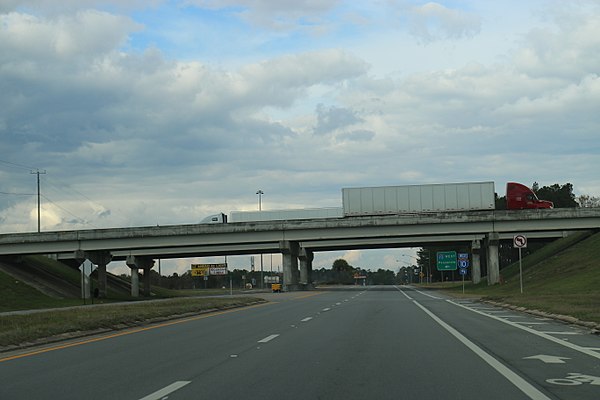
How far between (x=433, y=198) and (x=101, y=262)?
1457 inches

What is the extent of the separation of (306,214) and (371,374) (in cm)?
7351

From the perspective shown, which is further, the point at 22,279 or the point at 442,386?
the point at 22,279

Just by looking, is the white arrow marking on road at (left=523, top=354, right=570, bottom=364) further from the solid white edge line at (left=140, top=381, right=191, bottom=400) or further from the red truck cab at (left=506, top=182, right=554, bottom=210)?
the red truck cab at (left=506, top=182, right=554, bottom=210)

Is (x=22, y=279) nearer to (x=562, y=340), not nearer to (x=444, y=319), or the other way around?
(x=444, y=319)

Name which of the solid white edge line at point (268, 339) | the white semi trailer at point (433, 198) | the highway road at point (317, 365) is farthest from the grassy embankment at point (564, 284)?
the solid white edge line at point (268, 339)

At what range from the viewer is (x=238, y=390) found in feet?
30.9

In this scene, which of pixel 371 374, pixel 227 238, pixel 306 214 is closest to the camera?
pixel 371 374

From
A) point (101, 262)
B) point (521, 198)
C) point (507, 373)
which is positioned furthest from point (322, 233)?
point (507, 373)

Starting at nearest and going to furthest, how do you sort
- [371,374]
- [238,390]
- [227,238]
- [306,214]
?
1. [238,390]
2. [371,374]
3. [227,238]
4. [306,214]

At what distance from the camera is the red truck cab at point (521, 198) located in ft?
250

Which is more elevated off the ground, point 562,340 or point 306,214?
point 306,214

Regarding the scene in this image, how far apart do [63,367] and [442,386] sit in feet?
21.4

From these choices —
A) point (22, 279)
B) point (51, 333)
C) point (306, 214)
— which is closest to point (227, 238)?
point (306, 214)

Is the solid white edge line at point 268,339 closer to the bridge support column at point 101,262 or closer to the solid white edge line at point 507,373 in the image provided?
the solid white edge line at point 507,373
